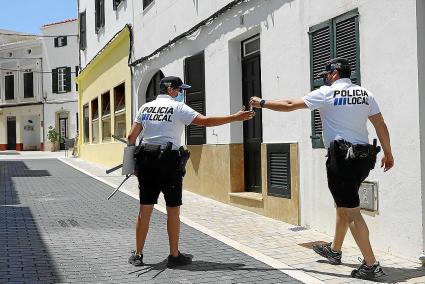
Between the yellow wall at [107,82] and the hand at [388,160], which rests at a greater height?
the yellow wall at [107,82]

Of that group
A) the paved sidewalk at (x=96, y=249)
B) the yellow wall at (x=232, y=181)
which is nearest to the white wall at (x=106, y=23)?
the yellow wall at (x=232, y=181)

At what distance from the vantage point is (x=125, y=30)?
15.6 m

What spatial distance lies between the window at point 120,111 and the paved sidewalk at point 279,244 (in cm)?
775

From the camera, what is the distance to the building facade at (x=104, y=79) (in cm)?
1631

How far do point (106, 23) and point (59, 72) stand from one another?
23874 mm

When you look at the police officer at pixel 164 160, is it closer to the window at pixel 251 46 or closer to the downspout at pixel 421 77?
the downspout at pixel 421 77

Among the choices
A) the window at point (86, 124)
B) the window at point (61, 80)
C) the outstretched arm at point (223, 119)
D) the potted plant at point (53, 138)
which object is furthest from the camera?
the window at point (61, 80)

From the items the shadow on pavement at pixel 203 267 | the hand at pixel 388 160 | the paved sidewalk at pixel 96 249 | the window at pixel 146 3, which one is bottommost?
the shadow on pavement at pixel 203 267

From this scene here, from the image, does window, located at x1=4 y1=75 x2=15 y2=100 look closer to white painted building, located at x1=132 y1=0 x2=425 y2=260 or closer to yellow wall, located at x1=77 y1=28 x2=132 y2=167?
yellow wall, located at x1=77 y1=28 x2=132 y2=167

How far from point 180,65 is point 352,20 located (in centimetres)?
584

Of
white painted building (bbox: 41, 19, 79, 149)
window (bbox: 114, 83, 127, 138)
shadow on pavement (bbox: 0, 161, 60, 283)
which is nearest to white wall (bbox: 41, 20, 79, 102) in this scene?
white painted building (bbox: 41, 19, 79, 149)

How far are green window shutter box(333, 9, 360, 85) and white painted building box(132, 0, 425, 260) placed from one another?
0.04 feet

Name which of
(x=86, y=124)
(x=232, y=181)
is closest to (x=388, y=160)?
(x=232, y=181)

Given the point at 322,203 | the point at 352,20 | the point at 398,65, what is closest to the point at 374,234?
the point at 322,203
